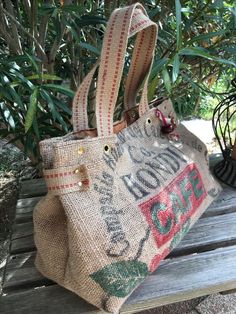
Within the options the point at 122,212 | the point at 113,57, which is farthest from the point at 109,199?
the point at 113,57

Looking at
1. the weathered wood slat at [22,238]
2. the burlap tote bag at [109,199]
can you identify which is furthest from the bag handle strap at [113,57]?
the weathered wood slat at [22,238]

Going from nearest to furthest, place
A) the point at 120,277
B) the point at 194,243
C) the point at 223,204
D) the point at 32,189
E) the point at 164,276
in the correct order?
the point at 120,277 < the point at 164,276 < the point at 194,243 < the point at 223,204 < the point at 32,189

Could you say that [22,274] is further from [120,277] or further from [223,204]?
[223,204]

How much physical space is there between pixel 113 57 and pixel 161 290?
476 mm

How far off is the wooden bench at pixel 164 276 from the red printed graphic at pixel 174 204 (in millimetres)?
78

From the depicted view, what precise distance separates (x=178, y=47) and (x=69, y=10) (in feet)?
0.91

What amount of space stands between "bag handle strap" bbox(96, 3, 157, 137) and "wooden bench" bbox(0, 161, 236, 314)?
33 centimetres

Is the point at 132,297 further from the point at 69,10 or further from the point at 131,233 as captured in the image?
the point at 69,10

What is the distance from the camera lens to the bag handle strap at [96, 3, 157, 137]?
647mm

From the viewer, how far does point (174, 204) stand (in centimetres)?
75

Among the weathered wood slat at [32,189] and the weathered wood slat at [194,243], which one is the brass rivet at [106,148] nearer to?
the weathered wood slat at [194,243]

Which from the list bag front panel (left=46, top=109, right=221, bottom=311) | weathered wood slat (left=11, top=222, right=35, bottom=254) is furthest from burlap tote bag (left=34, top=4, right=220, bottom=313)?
weathered wood slat (left=11, top=222, right=35, bottom=254)

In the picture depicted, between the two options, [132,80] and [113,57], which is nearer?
[113,57]

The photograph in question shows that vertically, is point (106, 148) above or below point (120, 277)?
above
